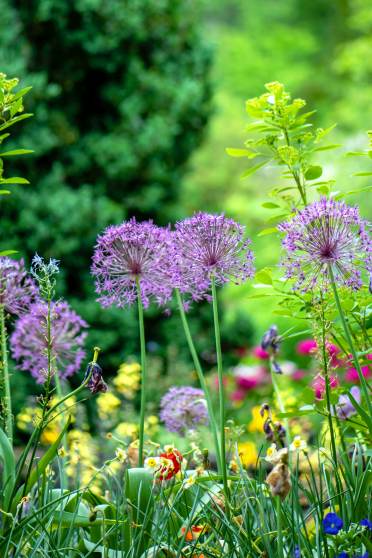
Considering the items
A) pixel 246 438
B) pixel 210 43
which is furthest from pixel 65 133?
pixel 246 438

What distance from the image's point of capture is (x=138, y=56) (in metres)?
7.21

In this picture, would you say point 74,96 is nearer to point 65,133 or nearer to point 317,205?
point 65,133

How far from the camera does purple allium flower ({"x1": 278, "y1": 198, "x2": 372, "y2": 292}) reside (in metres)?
1.83

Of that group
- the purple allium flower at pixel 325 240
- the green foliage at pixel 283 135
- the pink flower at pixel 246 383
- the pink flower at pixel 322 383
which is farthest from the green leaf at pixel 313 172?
the pink flower at pixel 246 383

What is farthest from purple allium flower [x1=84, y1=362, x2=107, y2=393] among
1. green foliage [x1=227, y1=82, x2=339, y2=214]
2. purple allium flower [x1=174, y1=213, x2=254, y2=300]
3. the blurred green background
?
the blurred green background

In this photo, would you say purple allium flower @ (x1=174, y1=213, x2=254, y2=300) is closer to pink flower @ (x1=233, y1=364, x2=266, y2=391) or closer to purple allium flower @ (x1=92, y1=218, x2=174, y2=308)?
purple allium flower @ (x1=92, y1=218, x2=174, y2=308)

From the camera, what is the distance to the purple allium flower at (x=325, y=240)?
72.1 inches

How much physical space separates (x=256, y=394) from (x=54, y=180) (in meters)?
2.58

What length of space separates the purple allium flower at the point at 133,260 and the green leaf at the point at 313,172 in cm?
52

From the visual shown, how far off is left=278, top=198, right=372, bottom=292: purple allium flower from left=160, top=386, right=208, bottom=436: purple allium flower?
97 cm

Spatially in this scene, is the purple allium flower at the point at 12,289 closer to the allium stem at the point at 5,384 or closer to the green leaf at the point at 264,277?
the allium stem at the point at 5,384

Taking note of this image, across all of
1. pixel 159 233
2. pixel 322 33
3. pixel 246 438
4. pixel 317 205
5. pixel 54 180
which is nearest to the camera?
pixel 317 205

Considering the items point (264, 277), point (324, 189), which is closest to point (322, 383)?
point (264, 277)

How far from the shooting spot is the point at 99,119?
7.12m
